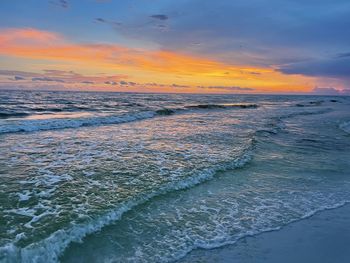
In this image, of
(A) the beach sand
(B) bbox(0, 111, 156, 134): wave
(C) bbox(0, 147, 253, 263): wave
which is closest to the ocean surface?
(C) bbox(0, 147, 253, 263): wave

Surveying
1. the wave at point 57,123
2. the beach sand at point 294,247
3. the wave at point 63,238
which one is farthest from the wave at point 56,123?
the beach sand at point 294,247

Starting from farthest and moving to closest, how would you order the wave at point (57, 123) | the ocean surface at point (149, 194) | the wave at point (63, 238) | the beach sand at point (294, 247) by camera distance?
the wave at point (57, 123) < the ocean surface at point (149, 194) < the beach sand at point (294, 247) < the wave at point (63, 238)

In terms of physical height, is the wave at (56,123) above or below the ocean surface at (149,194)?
below

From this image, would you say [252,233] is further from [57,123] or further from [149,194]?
[57,123]

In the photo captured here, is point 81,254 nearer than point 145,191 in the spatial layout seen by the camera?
Yes

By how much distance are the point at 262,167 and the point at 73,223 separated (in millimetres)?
7103

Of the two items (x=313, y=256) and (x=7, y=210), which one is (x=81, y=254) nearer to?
(x=7, y=210)

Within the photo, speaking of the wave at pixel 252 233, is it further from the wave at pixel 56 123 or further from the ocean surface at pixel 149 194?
the wave at pixel 56 123

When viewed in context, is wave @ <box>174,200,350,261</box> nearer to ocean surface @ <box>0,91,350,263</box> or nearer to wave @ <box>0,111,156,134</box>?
ocean surface @ <box>0,91,350,263</box>

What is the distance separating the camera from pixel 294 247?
5293mm

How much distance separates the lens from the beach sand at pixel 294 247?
16.1 feet

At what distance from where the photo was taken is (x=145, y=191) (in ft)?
24.6

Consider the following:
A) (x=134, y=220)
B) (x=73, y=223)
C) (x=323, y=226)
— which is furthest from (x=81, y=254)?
(x=323, y=226)

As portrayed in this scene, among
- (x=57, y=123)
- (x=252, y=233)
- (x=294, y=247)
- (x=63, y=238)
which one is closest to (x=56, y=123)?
(x=57, y=123)
